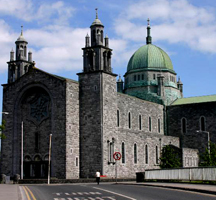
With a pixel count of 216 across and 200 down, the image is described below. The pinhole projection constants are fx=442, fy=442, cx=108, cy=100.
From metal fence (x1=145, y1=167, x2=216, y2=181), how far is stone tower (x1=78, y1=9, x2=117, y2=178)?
1292cm

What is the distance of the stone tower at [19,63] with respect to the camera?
6191 centimetres

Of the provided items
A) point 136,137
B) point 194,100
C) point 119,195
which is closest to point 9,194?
point 119,195

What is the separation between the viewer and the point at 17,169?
57.9 metres

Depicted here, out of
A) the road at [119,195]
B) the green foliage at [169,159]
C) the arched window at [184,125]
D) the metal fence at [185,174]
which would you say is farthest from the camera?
the arched window at [184,125]

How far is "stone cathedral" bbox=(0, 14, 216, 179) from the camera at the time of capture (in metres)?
54.1

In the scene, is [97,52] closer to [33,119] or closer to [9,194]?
[33,119]

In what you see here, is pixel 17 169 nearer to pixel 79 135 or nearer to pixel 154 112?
pixel 79 135

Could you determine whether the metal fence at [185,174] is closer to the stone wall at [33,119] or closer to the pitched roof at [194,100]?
the stone wall at [33,119]

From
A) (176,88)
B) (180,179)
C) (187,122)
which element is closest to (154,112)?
(187,122)

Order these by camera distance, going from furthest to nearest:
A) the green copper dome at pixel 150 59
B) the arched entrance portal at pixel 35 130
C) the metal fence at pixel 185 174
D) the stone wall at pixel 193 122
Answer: the green copper dome at pixel 150 59 < the stone wall at pixel 193 122 < the arched entrance portal at pixel 35 130 < the metal fence at pixel 185 174

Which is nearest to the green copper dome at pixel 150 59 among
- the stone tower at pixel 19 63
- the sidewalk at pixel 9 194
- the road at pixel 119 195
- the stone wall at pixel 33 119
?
the stone tower at pixel 19 63

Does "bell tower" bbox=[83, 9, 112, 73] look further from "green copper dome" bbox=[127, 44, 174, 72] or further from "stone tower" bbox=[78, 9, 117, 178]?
"green copper dome" bbox=[127, 44, 174, 72]

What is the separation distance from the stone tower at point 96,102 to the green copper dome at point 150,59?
22.4 m

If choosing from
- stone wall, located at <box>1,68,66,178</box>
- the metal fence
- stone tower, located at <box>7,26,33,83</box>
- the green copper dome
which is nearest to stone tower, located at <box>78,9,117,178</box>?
stone wall, located at <box>1,68,66,178</box>
